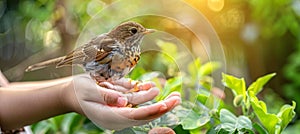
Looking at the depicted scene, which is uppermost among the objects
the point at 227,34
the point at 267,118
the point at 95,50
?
the point at 95,50

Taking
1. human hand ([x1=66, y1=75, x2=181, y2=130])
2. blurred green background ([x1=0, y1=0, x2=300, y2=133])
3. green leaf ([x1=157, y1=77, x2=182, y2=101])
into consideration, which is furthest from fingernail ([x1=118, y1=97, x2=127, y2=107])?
blurred green background ([x1=0, y1=0, x2=300, y2=133])

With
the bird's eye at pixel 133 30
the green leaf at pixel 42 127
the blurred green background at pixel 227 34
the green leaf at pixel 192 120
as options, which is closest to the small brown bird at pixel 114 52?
the bird's eye at pixel 133 30

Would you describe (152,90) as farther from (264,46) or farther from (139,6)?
(264,46)

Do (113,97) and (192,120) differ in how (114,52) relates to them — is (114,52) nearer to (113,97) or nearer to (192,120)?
(113,97)

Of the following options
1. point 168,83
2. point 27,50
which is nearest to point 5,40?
point 27,50

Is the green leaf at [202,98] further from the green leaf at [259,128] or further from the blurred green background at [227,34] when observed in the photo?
the blurred green background at [227,34]

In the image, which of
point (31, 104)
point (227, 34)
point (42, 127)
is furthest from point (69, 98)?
point (227, 34)
